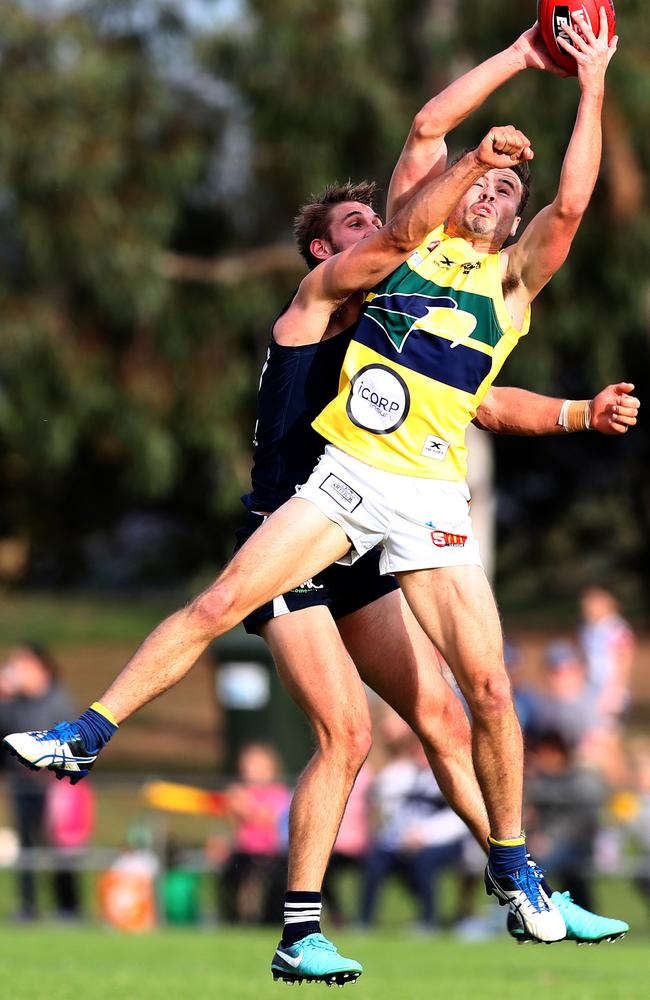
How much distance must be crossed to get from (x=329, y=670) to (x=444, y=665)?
30.9 inches

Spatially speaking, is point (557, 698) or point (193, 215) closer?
point (557, 698)

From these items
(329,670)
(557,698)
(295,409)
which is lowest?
(329,670)

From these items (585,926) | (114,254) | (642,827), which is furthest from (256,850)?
(114,254)

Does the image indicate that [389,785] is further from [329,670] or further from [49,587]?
[49,587]

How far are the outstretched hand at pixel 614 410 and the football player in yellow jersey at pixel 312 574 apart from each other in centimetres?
65

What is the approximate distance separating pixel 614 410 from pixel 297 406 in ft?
3.94

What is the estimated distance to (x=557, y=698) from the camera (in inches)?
589

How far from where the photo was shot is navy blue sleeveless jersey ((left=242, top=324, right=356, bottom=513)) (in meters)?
7.02

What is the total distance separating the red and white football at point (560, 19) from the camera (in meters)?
6.66

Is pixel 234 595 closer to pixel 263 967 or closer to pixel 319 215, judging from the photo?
pixel 319 215

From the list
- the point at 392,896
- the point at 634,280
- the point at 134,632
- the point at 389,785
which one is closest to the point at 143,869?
the point at 389,785

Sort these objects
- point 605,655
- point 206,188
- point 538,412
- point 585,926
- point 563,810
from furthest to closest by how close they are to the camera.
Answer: point 206,188 < point 605,655 < point 563,810 < point 538,412 < point 585,926

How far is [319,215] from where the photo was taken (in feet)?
23.9

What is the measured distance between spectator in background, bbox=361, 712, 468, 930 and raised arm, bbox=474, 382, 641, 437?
694 cm
